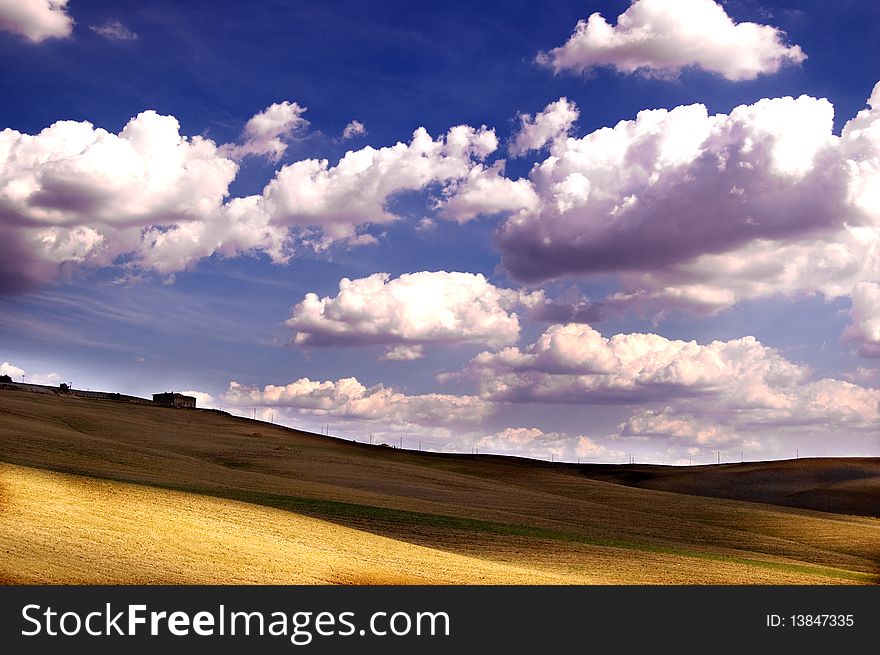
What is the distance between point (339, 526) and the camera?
104 feet

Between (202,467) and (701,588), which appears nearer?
(701,588)

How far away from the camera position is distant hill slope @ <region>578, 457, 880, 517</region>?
74.4 metres

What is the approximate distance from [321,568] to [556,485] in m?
55.2

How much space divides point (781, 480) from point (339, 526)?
65.4 m

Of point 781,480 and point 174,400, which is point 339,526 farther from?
point 174,400

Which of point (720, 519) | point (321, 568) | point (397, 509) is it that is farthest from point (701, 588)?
point (720, 519)

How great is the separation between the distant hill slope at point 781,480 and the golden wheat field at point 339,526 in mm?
15355

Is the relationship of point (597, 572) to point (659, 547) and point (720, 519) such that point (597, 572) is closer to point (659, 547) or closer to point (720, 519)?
point (659, 547)

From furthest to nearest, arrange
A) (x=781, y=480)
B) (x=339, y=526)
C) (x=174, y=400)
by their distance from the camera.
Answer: (x=174, y=400), (x=781, y=480), (x=339, y=526)

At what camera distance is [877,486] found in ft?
254

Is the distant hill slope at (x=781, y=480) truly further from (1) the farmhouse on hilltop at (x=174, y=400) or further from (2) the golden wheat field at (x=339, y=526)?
(1) the farmhouse on hilltop at (x=174, y=400)

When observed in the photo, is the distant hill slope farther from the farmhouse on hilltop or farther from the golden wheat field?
the farmhouse on hilltop

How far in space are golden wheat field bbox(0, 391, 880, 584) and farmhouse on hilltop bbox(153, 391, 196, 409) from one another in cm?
4528

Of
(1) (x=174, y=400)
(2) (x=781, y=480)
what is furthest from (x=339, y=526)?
(1) (x=174, y=400)
